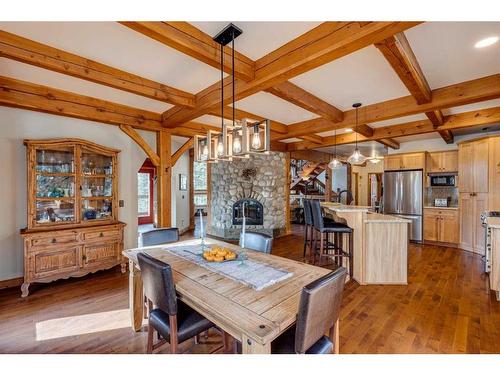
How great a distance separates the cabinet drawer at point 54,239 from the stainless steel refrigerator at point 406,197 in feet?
21.1

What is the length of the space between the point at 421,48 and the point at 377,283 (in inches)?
111

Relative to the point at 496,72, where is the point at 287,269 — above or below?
below

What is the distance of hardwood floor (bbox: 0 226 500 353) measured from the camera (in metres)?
2.05

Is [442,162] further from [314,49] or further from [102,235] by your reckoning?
[102,235]

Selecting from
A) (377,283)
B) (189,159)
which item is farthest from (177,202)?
(377,283)

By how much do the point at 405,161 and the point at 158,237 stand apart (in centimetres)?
589

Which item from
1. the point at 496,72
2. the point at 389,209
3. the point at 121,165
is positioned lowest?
the point at 389,209

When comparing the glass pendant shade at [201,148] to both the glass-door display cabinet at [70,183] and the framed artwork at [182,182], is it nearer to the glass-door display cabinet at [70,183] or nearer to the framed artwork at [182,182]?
the glass-door display cabinet at [70,183]

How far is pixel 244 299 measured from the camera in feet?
4.40

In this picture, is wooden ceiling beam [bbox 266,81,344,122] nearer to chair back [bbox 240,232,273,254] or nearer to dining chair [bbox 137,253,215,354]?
chair back [bbox 240,232,273,254]

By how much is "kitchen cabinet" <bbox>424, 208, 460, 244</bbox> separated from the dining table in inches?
205

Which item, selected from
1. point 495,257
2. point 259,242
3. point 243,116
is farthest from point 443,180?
point 259,242
